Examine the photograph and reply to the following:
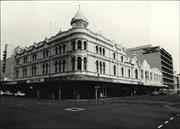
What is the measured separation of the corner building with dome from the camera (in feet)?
133

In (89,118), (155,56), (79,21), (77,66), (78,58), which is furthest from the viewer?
(155,56)

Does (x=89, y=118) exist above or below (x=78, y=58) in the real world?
below

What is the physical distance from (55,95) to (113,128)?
1377 inches

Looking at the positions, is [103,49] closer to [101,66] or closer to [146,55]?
[101,66]

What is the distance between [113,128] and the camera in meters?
10.0

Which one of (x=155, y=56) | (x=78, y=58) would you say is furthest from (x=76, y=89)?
(x=155, y=56)

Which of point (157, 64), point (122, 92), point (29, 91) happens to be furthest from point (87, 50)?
point (157, 64)

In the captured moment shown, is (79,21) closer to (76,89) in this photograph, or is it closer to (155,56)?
(76,89)

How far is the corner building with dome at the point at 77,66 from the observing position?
133 feet

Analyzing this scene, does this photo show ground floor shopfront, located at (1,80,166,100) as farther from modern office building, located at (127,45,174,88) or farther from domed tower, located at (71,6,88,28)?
modern office building, located at (127,45,174,88)

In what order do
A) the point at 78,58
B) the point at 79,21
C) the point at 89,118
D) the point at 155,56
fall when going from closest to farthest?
the point at 89,118 → the point at 78,58 → the point at 79,21 → the point at 155,56

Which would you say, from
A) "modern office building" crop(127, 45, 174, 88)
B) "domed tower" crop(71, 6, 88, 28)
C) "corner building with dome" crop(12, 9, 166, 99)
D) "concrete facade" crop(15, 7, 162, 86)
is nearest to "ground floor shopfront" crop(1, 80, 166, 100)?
"corner building with dome" crop(12, 9, 166, 99)

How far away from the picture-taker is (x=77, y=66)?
40375 millimetres

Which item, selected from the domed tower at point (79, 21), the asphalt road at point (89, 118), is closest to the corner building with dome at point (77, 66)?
the domed tower at point (79, 21)
